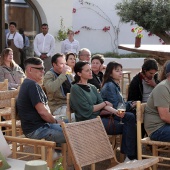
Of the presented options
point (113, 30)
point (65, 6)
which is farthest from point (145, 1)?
point (65, 6)

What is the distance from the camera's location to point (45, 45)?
1358 centimetres

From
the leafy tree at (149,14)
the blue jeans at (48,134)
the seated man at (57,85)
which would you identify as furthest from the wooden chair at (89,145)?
the leafy tree at (149,14)

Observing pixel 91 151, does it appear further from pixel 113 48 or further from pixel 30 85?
pixel 113 48

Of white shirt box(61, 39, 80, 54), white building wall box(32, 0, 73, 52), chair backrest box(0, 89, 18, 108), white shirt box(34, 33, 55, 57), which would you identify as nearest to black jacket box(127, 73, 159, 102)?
chair backrest box(0, 89, 18, 108)

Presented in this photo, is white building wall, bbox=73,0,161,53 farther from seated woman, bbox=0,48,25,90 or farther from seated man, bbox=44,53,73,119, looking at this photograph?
seated man, bbox=44,53,73,119

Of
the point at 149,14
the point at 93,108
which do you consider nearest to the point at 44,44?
the point at 149,14

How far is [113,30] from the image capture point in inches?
797

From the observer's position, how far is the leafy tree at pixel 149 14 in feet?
59.0

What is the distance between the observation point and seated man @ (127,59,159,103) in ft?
23.3

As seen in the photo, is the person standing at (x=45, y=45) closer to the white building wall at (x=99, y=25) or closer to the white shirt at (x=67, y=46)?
the white shirt at (x=67, y=46)

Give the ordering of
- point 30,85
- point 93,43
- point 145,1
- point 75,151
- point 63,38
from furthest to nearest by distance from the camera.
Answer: point 93,43 → point 145,1 → point 63,38 → point 30,85 → point 75,151

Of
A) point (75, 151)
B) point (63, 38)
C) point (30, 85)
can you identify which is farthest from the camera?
point (63, 38)

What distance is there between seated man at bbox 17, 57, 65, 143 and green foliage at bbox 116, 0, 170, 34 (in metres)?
12.5

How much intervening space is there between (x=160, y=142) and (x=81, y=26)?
14.0 metres
